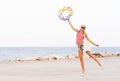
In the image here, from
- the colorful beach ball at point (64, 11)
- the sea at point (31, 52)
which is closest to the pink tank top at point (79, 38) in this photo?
the colorful beach ball at point (64, 11)

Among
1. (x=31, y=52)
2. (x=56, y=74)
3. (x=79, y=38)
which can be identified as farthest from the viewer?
(x=31, y=52)

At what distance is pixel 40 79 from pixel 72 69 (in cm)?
439

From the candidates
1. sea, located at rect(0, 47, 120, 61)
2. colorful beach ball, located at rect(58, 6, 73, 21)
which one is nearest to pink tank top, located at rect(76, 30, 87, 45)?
colorful beach ball, located at rect(58, 6, 73, 21)

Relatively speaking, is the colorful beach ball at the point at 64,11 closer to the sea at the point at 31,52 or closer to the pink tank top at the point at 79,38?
the pink tank top at the point at 79,38

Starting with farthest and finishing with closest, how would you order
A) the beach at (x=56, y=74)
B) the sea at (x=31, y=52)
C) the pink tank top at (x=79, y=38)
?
the sea at (x=31, y=52) → the pink tank top at (x=79, y=38) → the beach at (x=56, y=74)

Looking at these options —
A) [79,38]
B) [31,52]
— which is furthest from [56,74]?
[31,52]

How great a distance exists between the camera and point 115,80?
17688 millimetres

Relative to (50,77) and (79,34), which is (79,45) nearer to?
(79,34)

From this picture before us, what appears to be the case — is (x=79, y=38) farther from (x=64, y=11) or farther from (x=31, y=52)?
(x=31, y=52)

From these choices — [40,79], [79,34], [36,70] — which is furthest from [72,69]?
[40,79]

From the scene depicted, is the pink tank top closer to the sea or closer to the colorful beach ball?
the colorful beach ball

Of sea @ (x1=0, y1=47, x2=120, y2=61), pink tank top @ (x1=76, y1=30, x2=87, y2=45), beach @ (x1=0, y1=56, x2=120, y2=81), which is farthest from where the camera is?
sea @ (x1=0, y1=47, x2=120, y2=61)

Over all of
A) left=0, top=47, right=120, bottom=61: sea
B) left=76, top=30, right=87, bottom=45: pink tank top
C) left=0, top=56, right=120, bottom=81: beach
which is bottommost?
left=0, top=47, right=120, bottom=61: sea

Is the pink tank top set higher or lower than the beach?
higher
